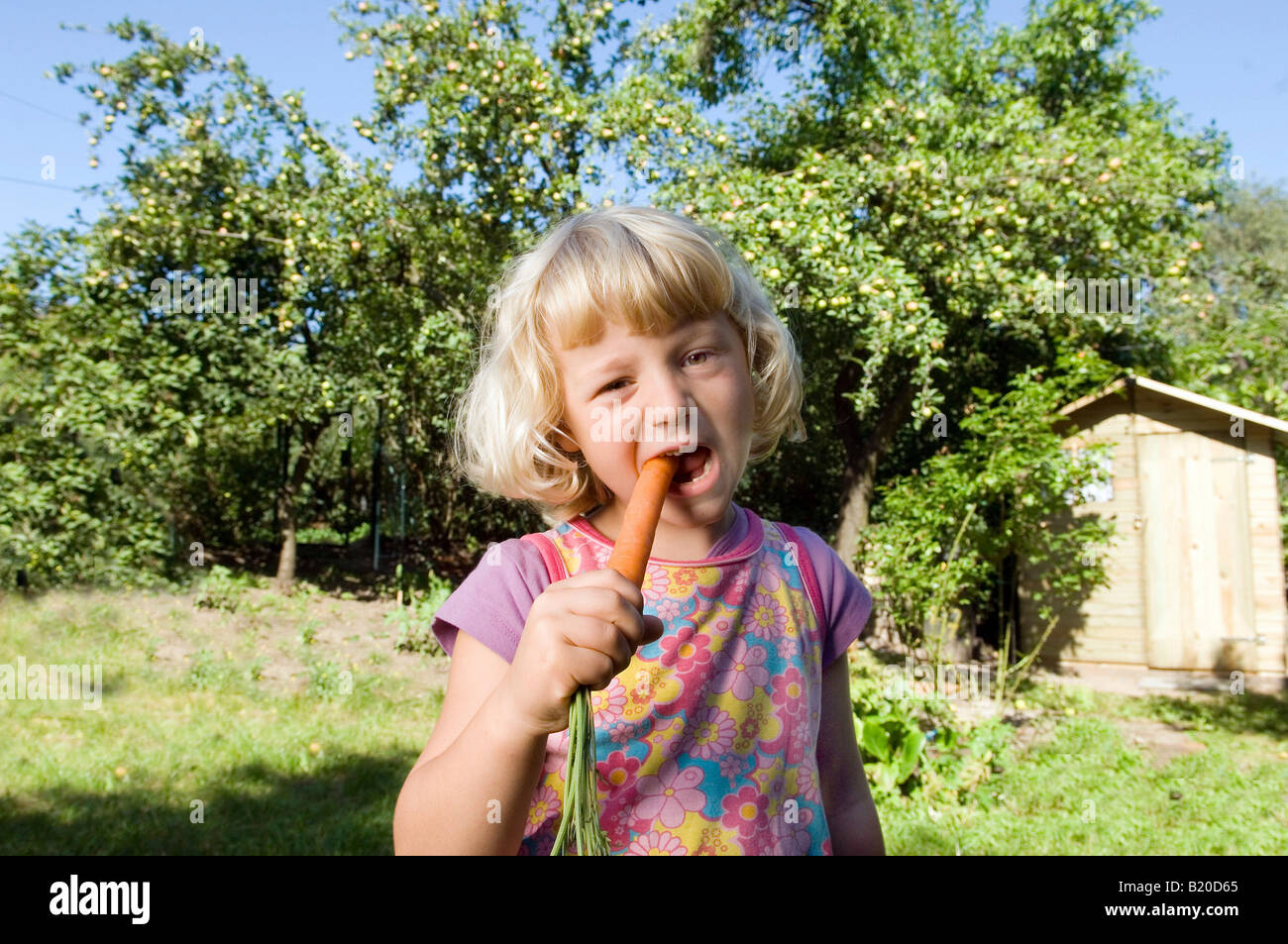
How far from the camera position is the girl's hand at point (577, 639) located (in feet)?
3.16

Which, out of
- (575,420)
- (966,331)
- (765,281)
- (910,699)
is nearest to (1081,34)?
(966,331)

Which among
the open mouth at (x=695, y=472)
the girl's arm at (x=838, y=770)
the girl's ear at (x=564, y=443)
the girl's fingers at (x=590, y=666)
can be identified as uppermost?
the girl's ear at (x=564, y=443)

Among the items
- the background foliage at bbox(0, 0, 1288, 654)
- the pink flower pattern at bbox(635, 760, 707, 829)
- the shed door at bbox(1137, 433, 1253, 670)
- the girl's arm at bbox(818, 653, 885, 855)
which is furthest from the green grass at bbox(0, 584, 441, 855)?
the shed door at bbox(1137, 433, 1253, 670)

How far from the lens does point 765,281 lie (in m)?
6.57

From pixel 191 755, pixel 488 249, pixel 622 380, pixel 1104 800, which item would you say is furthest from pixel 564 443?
pixel 488 249

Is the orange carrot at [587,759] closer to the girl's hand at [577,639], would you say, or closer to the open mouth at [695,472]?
the girl's hand at [577,639]

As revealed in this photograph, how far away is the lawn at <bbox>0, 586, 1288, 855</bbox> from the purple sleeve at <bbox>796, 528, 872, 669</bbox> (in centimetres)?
311

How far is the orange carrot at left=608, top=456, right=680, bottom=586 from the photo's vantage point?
1.05 m

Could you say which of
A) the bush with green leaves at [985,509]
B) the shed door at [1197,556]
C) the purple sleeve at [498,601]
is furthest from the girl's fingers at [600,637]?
the shed door at [1197,556]

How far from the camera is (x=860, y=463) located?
10562 millimetres

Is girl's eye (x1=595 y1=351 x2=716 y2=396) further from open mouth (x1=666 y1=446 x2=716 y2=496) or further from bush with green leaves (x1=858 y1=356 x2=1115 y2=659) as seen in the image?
bush with green leaves (x1=858 y1=356 x2=1115 y2=659)

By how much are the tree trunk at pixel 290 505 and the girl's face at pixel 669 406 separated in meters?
9.24

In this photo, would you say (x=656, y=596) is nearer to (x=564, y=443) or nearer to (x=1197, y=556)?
(x=564, y=443)
